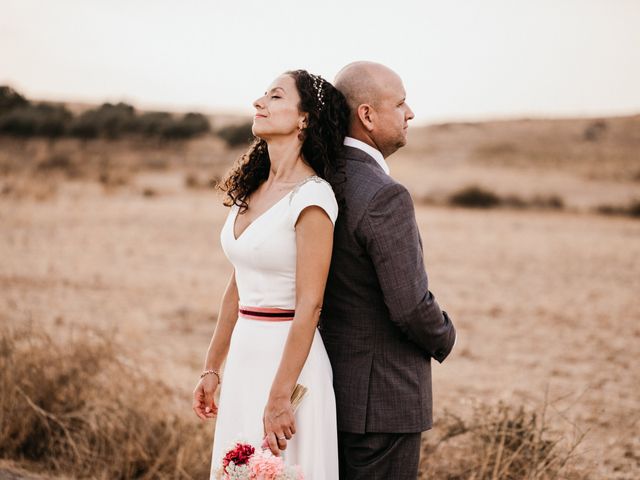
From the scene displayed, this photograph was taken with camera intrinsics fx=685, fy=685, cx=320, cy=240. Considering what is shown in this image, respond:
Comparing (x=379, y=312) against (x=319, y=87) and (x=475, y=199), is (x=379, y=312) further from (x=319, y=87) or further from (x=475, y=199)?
(x=475, y=199)

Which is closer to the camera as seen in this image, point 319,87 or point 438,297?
point 319,87

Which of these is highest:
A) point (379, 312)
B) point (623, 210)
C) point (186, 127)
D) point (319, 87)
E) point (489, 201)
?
point (186, 127)

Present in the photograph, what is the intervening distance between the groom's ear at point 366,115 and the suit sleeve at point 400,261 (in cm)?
32

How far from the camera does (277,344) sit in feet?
8.21

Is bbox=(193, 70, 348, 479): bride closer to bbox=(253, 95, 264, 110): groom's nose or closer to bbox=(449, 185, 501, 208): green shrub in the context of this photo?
bbox=(253, 95, 264, 110): groom's nose

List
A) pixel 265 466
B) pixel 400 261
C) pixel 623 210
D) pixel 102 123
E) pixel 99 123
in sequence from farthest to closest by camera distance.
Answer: pixel 102 123, pixel 99 123, pixel 623 210, pixel 400 261, pixel 265 466

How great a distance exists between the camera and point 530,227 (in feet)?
64.6

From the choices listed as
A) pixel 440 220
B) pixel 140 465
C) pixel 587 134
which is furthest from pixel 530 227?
pixel 587 134

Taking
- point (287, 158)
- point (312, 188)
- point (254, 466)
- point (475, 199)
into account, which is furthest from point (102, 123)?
point (254, 466)

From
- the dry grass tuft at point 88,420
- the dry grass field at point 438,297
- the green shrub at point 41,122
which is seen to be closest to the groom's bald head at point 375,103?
the dry grass field at point 438,297

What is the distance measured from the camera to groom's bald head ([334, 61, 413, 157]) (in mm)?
2549

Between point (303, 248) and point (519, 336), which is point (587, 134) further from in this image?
point (303, 248)

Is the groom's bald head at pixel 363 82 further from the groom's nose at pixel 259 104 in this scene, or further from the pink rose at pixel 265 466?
the pink rose at pixel 265 466

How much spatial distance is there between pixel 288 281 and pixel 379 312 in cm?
35
